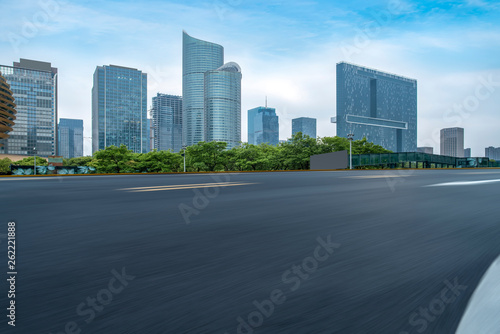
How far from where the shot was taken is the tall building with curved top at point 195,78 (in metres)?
113

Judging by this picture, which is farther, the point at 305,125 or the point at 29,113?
Result: the point at 29,113

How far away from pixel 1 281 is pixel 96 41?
19737 mm

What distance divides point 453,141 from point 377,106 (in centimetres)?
2195

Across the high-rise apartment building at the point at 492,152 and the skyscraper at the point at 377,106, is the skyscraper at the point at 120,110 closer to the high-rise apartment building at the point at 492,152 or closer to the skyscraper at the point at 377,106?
the skyscraper at the point at 377,106

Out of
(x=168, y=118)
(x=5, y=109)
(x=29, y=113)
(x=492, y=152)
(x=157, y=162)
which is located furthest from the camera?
(x=168, y=118)

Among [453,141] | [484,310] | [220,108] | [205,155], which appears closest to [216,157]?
[205,155]

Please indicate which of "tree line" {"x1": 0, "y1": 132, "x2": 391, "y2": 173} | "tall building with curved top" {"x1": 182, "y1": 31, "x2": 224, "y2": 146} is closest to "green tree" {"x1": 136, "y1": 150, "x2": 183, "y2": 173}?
"tree line" {"x1": 0, "y1": 132, "x2": 391, "y2": 173}

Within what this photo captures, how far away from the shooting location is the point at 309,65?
2489 centimetres

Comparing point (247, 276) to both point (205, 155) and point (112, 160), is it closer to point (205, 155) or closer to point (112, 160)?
point (205, 155)

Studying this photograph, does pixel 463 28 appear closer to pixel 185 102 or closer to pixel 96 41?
pixel 96 41

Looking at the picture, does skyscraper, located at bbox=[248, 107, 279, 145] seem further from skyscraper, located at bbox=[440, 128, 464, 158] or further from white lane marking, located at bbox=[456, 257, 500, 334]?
white lane marking, located at bbox=[456, 257, 500, 334]

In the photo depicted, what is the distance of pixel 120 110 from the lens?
132m

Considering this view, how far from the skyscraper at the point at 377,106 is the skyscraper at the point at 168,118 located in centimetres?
10483

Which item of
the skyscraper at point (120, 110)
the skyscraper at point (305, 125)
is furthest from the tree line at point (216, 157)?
the skyscraper at point (120, 110)
